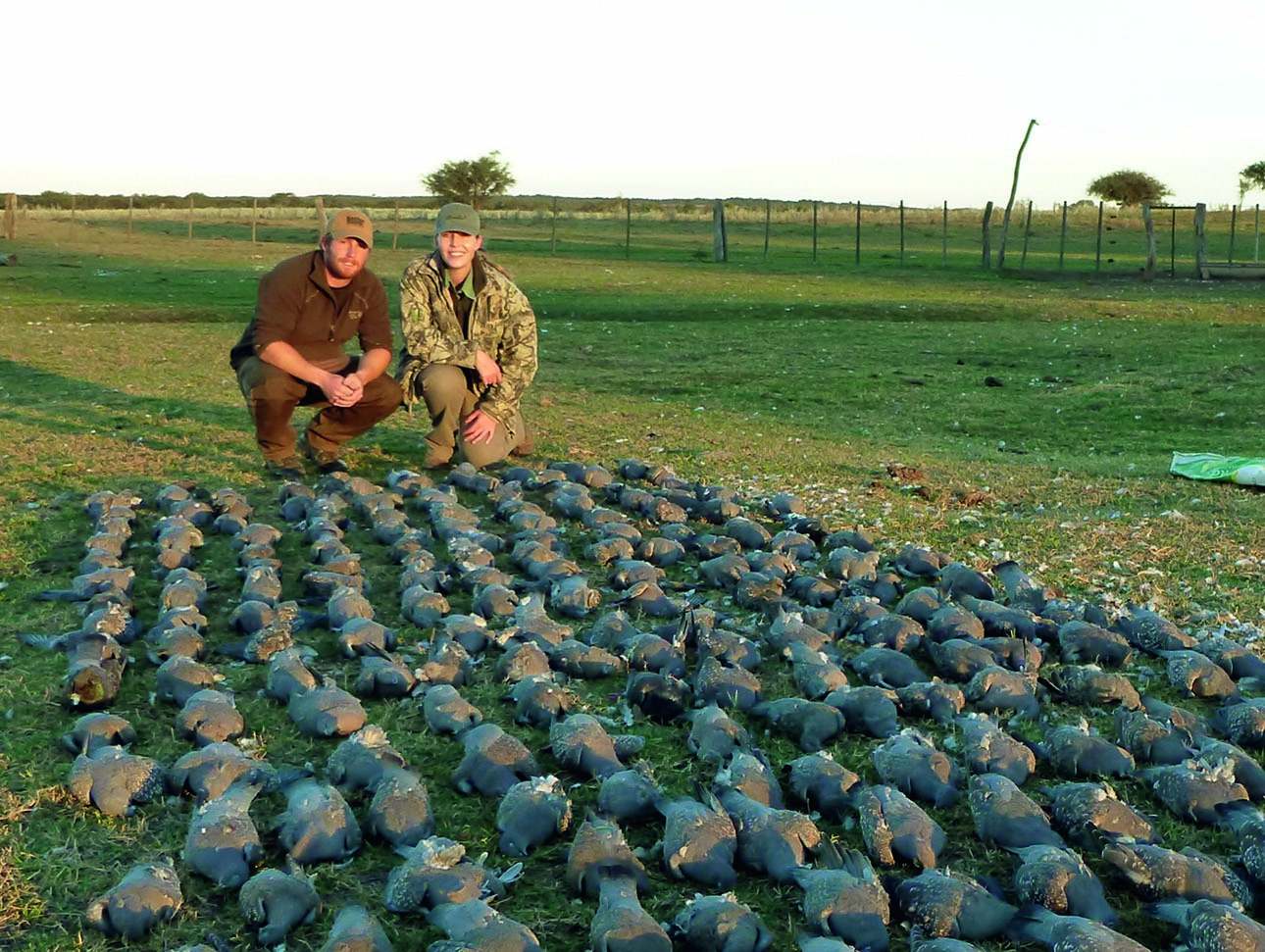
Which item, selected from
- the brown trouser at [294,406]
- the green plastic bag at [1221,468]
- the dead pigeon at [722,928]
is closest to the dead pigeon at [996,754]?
the dead pigeon at [722,928]

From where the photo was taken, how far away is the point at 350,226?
7352 mm

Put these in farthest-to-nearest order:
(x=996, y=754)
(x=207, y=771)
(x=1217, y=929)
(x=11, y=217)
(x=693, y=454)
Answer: (x=11, y=217) < (x=693, y=454) < (x=996, y=754) < (x=207, y=771) < (x=1217, y=929)

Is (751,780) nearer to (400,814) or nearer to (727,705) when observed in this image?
(727,705)

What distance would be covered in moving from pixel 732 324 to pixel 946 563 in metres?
12.2

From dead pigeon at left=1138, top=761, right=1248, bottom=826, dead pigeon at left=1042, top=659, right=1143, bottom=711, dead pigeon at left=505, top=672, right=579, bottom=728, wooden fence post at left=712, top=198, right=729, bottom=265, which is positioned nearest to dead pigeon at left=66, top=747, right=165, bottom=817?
dead pigeon at left=505, top=672, right=579, bottom=728

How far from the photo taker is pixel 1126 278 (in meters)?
27.9

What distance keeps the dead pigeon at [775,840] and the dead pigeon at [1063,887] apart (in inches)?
21.7

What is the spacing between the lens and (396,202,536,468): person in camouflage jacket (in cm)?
795

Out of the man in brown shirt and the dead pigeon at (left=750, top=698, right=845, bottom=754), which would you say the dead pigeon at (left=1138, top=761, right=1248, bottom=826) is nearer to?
the dead pigeon at (left=750, top=698, right=845, bottom=754)

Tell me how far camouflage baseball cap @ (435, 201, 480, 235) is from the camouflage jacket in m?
0.45

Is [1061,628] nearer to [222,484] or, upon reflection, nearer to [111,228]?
[222,484]

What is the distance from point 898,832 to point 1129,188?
6424cm

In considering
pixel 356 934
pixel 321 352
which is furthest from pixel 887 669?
pixel 321 352

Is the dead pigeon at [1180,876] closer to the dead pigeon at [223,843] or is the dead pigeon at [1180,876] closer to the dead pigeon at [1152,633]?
the dead pigeon at [1152,633]
